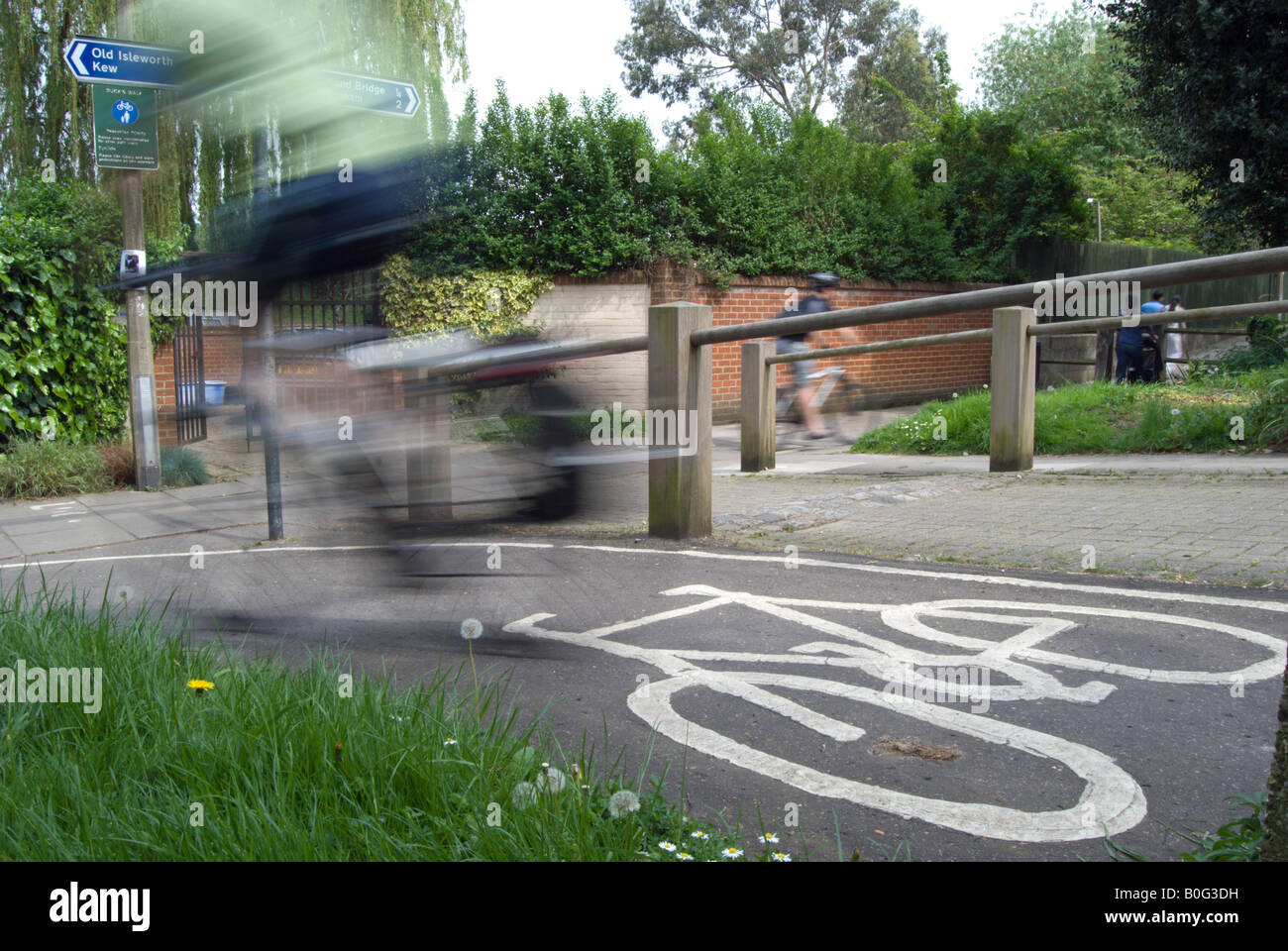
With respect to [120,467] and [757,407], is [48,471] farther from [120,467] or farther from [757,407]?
[757,407]

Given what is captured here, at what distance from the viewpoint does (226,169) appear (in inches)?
619

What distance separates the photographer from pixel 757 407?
9.48 m

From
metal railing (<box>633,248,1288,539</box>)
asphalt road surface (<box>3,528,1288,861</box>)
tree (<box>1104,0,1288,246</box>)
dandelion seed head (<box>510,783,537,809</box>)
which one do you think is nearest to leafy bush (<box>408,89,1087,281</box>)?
tree (<box>1104,0,1288,246</box>)

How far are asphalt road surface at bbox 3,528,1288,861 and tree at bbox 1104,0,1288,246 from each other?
39.4 ft

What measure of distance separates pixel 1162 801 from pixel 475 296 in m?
12.8

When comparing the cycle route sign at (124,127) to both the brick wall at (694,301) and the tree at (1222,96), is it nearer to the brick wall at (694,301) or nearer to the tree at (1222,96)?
the brick wall at (694,301)

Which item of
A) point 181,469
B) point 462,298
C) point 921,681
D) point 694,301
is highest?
point 462,298

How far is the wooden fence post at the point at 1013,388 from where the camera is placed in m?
7.69

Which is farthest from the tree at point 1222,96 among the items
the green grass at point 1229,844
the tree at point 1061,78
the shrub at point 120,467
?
the tree at point 1061,78

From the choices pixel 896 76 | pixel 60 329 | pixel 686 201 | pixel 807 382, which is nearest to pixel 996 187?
Result: pixel 686 201

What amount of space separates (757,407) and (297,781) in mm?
7453

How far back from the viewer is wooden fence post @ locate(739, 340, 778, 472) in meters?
9.44
